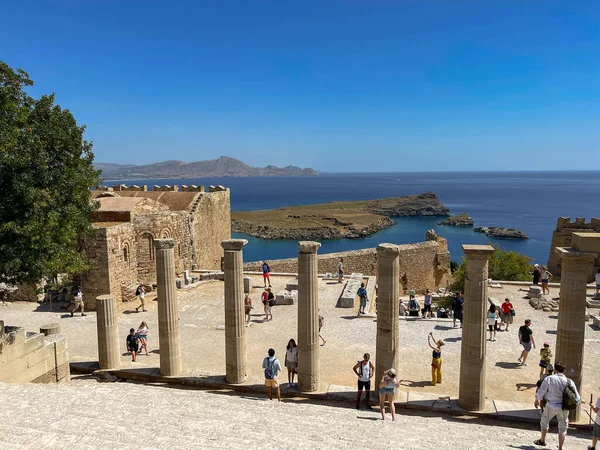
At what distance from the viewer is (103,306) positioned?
12.3 meters

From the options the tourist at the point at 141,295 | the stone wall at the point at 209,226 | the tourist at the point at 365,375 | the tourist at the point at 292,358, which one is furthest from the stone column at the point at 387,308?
the stone wall at the point at 209,226

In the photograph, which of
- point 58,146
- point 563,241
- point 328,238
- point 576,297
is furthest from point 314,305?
point 328,238

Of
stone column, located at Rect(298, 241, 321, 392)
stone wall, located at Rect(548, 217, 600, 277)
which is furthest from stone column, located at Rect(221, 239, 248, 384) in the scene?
stone wall, located at Rect(548, 217, 600, 277)

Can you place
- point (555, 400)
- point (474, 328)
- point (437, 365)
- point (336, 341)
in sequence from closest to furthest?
point (555, 400)
point (474, 328)
point (437, 365)
point (336, 341)

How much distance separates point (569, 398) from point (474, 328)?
2173 mm

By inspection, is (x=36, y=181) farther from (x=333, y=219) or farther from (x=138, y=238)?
(x=333, y=219)

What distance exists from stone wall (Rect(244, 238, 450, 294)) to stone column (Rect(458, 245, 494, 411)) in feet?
57.6

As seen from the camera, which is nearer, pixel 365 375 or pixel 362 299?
pixel 365 375

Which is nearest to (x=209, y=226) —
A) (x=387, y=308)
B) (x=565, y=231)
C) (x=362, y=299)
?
(x=362, y=299)

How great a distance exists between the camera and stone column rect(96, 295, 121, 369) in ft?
39.9

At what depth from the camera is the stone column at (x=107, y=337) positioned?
12.2m

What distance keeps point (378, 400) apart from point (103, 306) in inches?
315

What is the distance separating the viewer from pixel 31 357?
11.2m

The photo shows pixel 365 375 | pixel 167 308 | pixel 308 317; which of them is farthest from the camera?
pixel 167 308
